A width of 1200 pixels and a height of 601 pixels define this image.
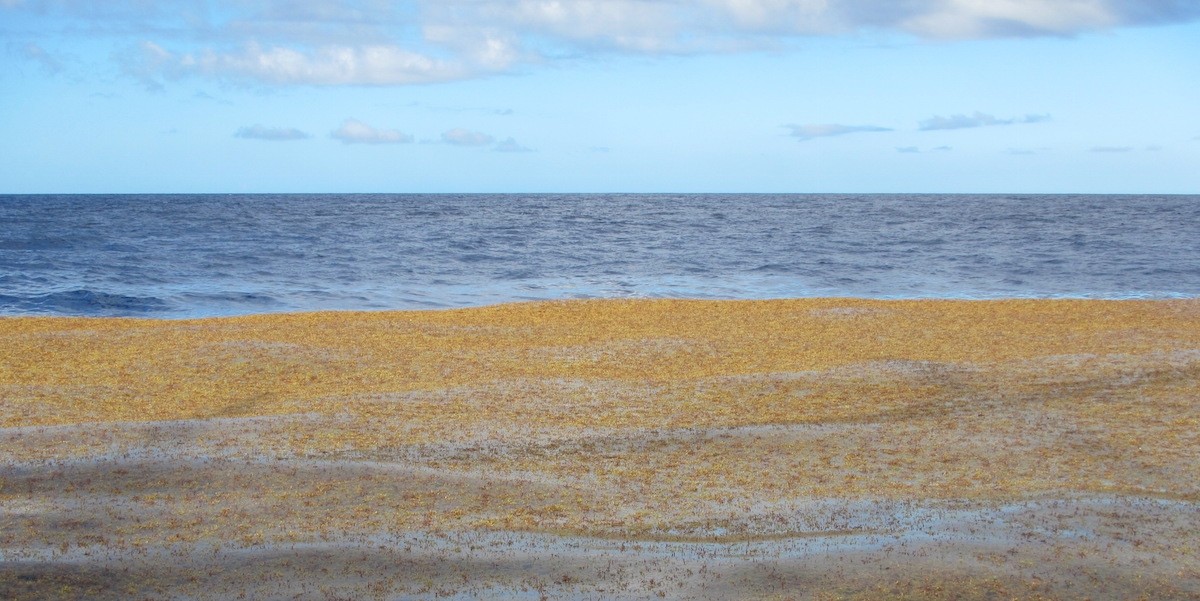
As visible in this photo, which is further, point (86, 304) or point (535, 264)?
point (535, 264)

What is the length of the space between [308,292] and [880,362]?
18578 mm

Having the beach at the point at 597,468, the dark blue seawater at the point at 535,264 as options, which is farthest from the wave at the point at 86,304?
the beach at the point at 597,468

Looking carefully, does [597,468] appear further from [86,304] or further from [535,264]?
[535,264]

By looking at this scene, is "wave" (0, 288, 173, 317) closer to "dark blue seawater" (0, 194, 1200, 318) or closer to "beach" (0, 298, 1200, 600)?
"dark blue seawater" (0, 194, 1200, 318)

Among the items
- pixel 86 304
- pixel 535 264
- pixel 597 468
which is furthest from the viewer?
pixel 535 264

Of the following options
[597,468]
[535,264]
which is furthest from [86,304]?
[597,468]

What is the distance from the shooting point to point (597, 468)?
8742 mm

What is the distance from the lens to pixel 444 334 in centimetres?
1677

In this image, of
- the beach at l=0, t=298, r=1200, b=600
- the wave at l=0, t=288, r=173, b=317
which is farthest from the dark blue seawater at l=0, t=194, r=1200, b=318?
the beach at l=0, t=298, r=1200, b=600

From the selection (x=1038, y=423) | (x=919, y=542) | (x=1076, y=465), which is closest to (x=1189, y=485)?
(x=1076, y=465)

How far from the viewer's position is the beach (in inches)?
248

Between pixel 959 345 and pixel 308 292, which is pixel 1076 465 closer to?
pixel 959 345

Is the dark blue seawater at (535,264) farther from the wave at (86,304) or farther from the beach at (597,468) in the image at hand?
the beach at (597,468)

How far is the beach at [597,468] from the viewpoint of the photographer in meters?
6.29
